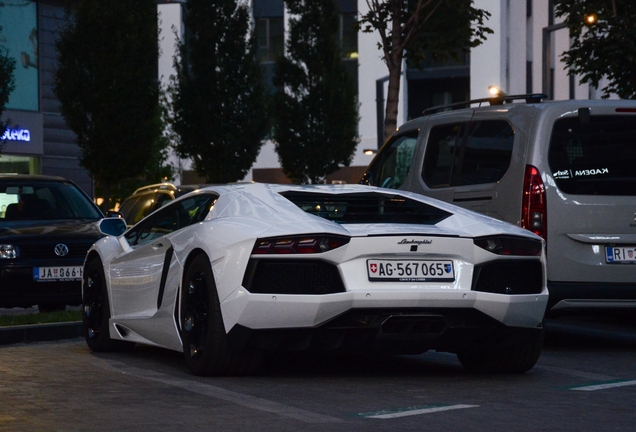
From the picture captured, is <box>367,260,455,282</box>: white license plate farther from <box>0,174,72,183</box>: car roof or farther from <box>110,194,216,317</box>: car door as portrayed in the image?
<box>0,174,72,183</box>: car roof

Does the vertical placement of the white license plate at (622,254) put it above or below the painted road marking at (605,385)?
above

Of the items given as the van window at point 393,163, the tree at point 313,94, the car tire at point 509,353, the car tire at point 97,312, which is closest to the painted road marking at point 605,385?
the car tire at point 509,353

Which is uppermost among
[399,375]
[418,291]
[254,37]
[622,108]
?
[254,37]

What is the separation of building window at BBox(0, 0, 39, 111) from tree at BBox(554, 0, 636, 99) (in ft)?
54.4

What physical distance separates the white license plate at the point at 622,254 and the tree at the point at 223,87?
36610mm

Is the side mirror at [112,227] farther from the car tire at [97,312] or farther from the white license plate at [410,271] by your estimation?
the white license plate at [410,271]

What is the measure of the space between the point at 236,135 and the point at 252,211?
38676 mm

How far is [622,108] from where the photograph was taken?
10414 mm

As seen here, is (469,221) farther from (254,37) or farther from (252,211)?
(254,37)

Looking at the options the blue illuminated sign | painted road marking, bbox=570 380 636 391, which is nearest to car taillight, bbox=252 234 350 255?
painted road marking, bbox=570 380 636 391

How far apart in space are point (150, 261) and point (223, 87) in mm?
37784

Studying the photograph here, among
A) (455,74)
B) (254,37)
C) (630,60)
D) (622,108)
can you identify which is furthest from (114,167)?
(455,74)

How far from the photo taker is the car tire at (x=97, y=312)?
979 cm

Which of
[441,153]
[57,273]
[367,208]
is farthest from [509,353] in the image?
[57,273]
